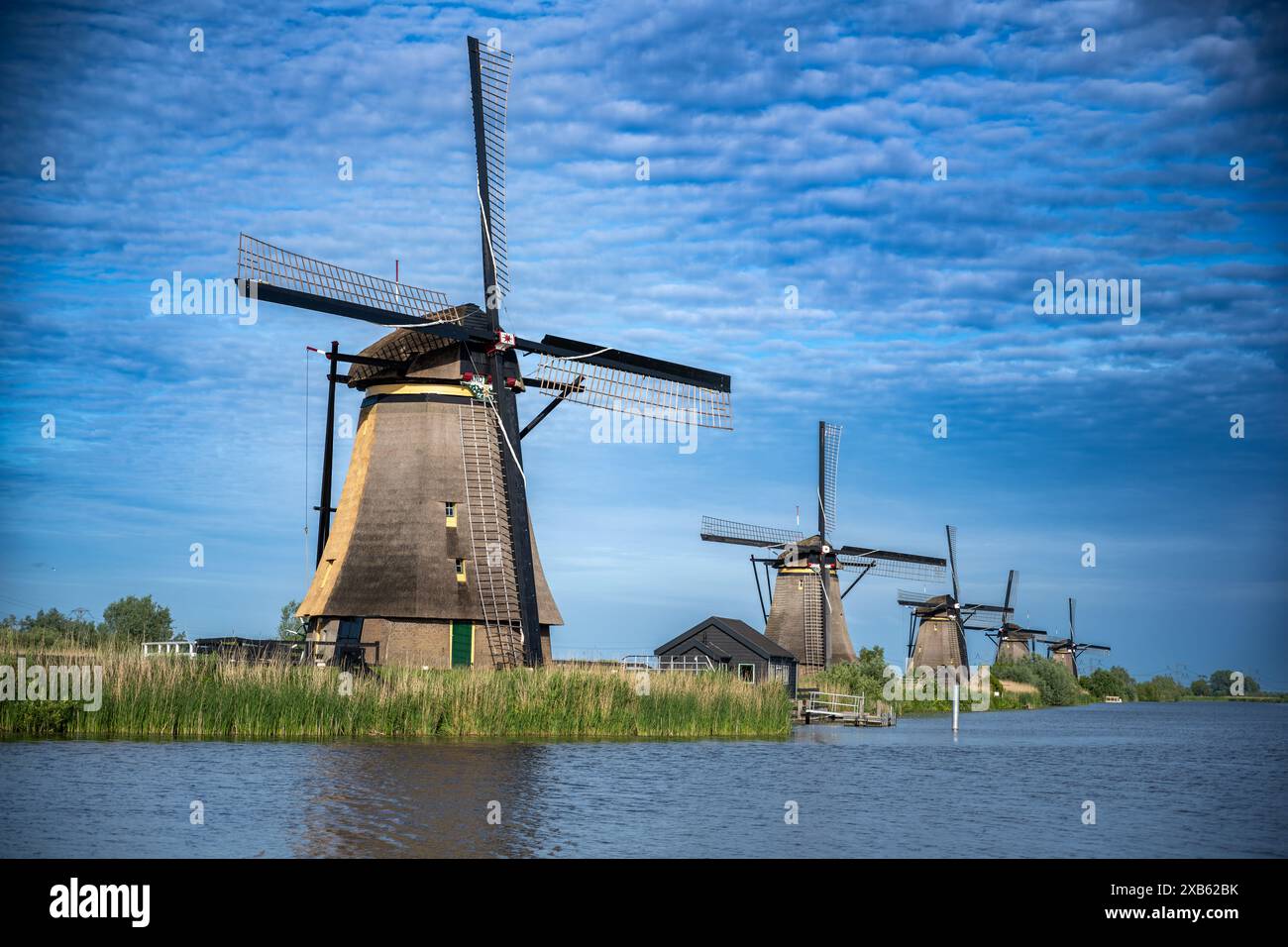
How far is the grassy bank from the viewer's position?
2286 cm

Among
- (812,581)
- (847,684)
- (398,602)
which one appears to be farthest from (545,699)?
(812,581)

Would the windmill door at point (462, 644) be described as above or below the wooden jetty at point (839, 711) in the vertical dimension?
above

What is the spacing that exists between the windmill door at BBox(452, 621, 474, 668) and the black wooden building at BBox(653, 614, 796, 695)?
67.9 feet

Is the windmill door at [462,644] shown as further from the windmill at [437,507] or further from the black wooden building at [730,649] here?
the black wooden building at [730,649]

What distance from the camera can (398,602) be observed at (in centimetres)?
2983

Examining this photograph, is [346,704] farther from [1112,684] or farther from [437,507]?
[1112,684]

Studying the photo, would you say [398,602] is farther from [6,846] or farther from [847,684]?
[847,684]

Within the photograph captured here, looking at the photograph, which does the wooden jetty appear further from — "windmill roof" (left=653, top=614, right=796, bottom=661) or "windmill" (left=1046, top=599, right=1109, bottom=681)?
"windmill" (left=1046, top=599, right=1109, bottom=681)

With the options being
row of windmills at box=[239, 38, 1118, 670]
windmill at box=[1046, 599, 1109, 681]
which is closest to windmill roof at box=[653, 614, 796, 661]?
row of windmills at box=[239, 38, 1118, 670]

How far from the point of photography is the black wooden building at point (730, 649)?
5006cm

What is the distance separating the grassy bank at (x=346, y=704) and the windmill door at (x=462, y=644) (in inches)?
129

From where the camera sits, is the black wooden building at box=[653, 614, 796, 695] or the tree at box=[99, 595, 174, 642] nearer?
the black wooden building at box=[653, 614, 796, 695]

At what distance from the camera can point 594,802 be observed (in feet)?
55.5

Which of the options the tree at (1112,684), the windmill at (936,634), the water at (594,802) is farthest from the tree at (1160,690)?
the water at (594,802)
